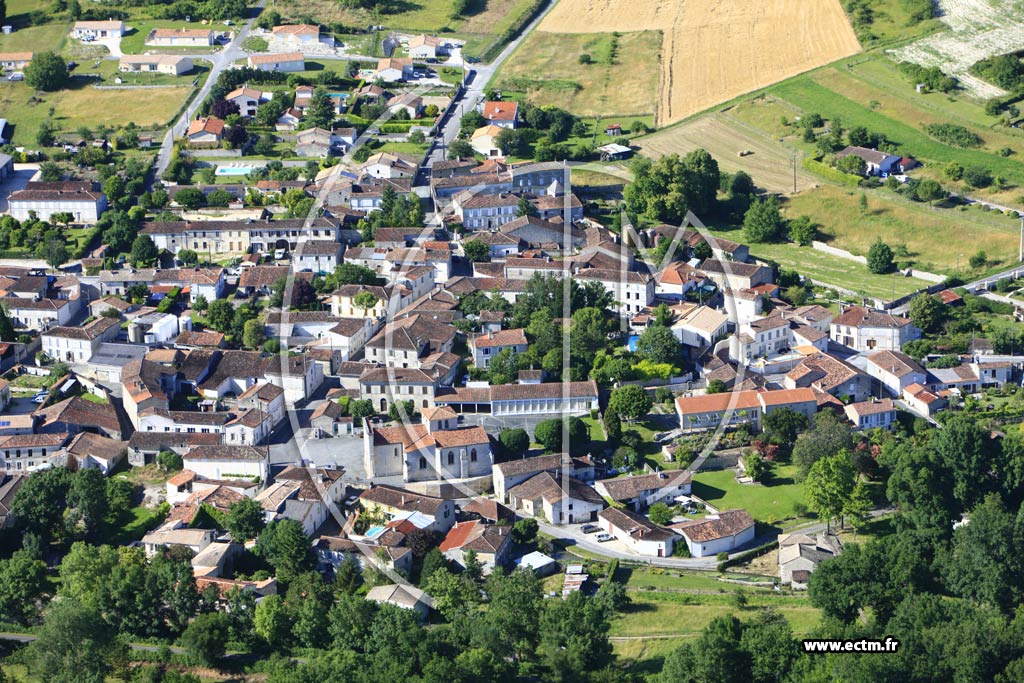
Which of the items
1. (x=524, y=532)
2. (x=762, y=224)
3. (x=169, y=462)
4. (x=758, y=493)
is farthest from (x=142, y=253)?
(x=758, y=493)

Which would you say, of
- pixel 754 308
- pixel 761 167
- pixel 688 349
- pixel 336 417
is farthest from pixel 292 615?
pixel 761 167

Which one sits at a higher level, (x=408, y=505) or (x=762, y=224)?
(x=762, y=224)

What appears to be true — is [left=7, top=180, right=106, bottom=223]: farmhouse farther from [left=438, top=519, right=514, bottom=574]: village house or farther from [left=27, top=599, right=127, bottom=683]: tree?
[left=27, top=599, right=127, bottom=683]: tree

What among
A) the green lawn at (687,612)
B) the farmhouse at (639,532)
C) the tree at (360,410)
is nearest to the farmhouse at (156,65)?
the tree at (360,410)

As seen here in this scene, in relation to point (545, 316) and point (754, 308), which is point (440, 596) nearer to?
point (545, 316)

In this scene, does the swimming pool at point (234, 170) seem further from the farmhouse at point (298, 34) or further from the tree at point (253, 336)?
the farmhouse at point (298, 34)

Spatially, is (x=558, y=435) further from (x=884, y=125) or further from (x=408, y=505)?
(x=884, y=125)
